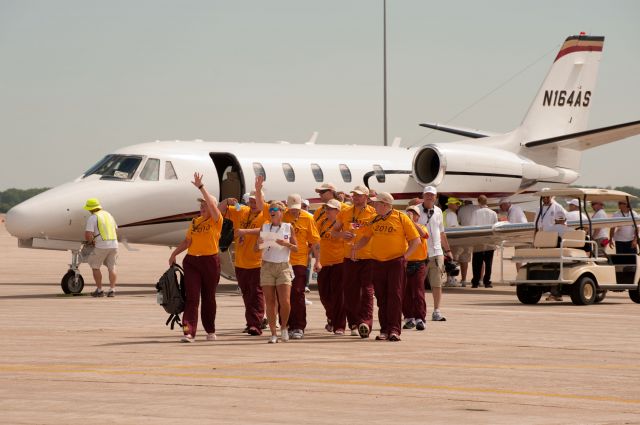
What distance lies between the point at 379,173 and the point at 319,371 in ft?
58.0

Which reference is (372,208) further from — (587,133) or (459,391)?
(587,133)

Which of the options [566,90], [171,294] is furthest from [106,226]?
[566,90]

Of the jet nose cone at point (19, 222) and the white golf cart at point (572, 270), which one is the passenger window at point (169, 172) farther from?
the white golf cart at point (572, 270)

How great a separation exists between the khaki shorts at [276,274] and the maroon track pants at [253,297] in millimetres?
932

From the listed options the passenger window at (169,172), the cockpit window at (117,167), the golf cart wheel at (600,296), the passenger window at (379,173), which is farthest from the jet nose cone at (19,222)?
the golf cart wheel at (600,296)

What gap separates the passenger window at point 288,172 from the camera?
27.3 metres

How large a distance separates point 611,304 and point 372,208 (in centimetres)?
750

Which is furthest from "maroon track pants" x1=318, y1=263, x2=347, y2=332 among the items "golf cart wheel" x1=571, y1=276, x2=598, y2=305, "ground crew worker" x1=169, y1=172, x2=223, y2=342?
"golf cart wheel" x1=571, y1=276, x2=598, y2=305

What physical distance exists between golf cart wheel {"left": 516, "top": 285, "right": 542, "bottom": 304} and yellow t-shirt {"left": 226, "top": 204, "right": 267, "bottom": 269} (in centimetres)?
767

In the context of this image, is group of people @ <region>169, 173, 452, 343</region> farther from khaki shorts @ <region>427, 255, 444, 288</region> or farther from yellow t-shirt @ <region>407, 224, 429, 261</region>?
khaki shorts @ <region>427, 255, 444, 288</region>

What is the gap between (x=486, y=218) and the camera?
91.4ft

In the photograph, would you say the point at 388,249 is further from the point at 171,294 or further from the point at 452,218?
the point at 452,218

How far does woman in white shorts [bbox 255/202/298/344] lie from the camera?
48.8ft

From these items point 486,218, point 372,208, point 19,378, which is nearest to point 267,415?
point 19,378
